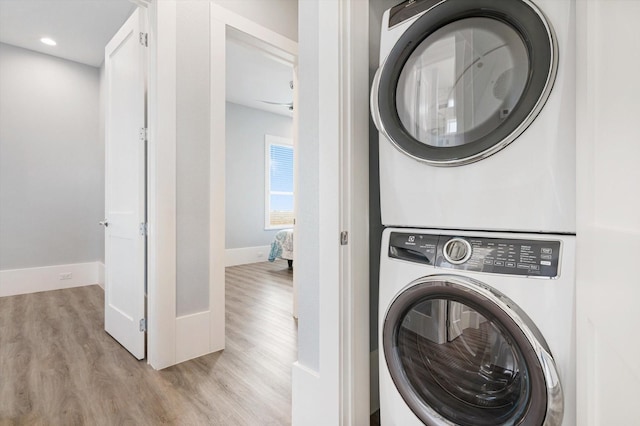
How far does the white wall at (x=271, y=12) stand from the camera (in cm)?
226

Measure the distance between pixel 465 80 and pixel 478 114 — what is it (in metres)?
0.12

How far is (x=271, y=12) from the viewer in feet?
8.13

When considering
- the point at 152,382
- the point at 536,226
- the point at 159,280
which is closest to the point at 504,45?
the point at 536,226

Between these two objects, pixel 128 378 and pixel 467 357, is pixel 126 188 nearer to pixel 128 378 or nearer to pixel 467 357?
pixel 128 378

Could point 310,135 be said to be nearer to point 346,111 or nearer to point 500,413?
point 346,111

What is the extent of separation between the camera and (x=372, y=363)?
142 cm

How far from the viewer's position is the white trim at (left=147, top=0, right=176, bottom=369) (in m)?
1.85

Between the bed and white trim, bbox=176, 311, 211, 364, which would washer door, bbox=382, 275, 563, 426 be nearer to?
white trim, bbox=176, 311, 211, 364

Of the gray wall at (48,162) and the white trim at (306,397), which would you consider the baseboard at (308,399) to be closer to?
the white trim at (306,397)

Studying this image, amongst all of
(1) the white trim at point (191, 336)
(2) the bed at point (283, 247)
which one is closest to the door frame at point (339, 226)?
(1) the white trim at point (191, 336)

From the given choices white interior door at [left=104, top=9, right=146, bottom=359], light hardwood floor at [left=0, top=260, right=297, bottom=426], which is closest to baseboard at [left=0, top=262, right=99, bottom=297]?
light hardwood floor at [left=0, top=260, right=297, bottom=426]

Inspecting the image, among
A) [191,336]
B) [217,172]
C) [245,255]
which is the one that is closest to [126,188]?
[217,172]

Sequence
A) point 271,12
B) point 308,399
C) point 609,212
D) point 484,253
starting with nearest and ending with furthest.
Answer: point 609,212, point 484,253, point 308,399, point 271,12

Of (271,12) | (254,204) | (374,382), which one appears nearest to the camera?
(374,382)
